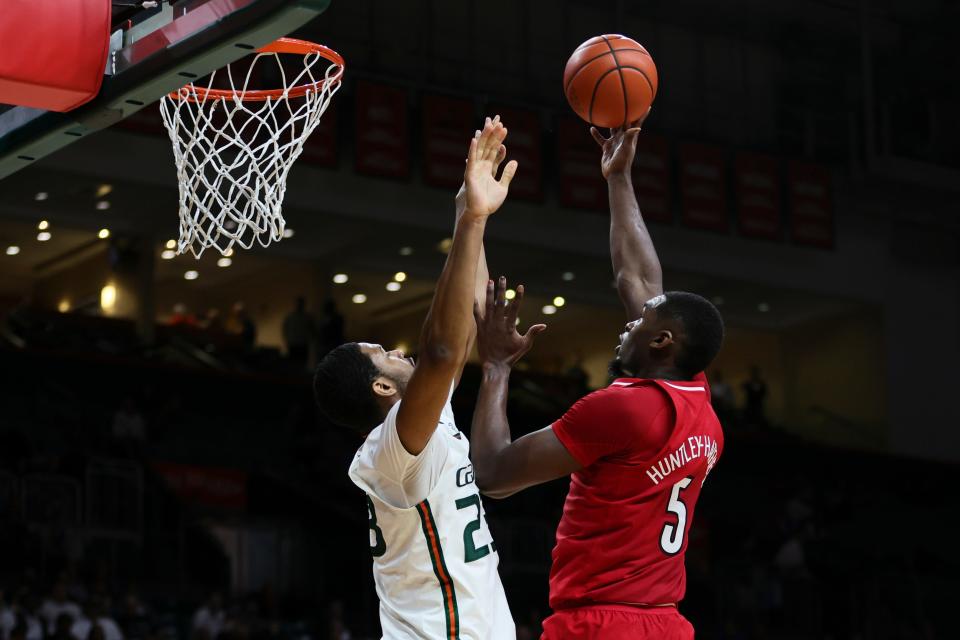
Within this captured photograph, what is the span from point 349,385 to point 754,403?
768 inches

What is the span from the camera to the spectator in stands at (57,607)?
35.7 ft

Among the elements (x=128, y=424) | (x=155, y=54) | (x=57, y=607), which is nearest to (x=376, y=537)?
(x=155, y=54)

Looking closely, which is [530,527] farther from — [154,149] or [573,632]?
[573,632]

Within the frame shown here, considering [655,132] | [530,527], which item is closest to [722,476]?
[655,132]

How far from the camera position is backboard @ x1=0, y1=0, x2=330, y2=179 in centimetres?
372

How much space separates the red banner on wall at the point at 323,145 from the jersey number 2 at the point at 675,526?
1386 centimetres

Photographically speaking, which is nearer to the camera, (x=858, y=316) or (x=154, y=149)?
(x=154, y=149)

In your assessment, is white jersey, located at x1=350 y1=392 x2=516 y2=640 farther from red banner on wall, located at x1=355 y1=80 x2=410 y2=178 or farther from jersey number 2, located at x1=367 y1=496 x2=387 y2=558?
red banner on wall, located at x1=355 y1=80 x2=410 y2=178

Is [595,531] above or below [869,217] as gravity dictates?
above

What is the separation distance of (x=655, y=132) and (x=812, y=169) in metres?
2.61

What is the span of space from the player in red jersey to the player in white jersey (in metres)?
0.15

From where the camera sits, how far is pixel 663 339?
3924 millimetres

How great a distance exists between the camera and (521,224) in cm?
1994

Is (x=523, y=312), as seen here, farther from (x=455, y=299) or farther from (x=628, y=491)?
(x=455, y=299)
